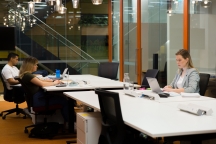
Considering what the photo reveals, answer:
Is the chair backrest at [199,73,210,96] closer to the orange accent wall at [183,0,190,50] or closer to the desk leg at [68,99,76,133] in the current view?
the desk leg at [68,99,76,133]

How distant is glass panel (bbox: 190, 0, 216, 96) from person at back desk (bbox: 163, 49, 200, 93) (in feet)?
3.88

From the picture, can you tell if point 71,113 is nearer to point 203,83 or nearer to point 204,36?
point 203,83

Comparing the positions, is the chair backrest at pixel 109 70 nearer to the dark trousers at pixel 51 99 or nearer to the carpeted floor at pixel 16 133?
the carpeted floor at pixel 16 133

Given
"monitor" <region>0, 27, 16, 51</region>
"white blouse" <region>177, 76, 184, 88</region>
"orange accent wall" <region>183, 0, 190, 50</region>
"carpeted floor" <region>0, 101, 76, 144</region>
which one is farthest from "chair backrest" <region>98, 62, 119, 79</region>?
"monitor" <region>0, 27, 16, 51</region>

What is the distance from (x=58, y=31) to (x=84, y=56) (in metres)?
1.13

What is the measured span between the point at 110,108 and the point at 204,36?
4.09 metres

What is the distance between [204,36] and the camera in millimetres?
7129

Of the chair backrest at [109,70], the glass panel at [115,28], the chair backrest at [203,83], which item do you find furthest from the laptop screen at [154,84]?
the glass panel at [115,28]

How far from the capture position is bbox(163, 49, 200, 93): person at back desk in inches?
213

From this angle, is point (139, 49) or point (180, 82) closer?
point (180, 82)

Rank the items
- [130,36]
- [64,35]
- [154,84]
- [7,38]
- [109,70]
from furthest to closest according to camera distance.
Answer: [64,35] < [7,38] < [130,36] < [109,70] < [154,84]

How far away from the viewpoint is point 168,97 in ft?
15.7

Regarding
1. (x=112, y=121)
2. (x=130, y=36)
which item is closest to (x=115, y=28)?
(x=130, y=36)

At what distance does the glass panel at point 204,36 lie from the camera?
6852 millimetres
